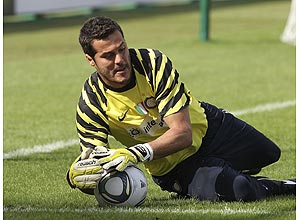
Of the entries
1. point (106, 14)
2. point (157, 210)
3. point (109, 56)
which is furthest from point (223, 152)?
point (106, 14)

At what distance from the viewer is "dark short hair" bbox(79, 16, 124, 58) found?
275 inches

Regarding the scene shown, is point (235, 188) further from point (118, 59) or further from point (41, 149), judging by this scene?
point (41, 149)

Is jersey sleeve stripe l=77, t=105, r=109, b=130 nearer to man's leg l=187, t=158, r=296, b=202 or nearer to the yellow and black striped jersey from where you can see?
the yellow and black striped jersey

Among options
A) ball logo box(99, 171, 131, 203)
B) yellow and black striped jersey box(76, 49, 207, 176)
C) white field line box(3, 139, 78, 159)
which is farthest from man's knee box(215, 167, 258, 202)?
white field line box(3, 139, 78, 159)

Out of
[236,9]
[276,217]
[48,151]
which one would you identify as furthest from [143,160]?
[236,9]

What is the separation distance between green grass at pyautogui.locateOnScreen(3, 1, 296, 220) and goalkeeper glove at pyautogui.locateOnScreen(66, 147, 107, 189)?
17 centimetres

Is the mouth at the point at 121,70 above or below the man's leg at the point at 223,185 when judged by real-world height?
above

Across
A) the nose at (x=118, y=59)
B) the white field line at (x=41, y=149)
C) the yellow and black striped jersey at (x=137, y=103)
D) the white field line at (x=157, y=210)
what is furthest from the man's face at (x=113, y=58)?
the white field line at (x=41, y=149)

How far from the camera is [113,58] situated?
7.01 metres

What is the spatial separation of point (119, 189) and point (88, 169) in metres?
0.24

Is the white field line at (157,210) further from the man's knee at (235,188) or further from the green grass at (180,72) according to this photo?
the man's knee at (235,188)

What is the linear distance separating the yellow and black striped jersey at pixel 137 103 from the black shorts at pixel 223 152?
376 mm

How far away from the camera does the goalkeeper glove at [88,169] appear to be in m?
7.09

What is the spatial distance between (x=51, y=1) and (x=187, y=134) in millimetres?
19140
